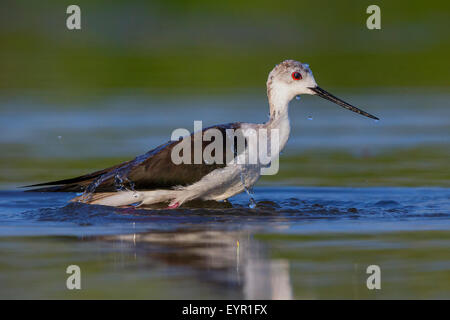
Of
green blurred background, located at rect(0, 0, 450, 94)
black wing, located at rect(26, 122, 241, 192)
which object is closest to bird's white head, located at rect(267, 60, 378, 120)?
black wing, located at rect(26, 122, 241, 192)

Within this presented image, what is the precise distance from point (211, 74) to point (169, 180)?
11.5 metres

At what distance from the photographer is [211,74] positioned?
66.1 feet

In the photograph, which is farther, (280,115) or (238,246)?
(280,115)

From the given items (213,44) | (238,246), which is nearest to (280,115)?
(238,246)

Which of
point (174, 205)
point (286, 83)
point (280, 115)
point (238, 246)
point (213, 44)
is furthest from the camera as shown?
point (213, 44)

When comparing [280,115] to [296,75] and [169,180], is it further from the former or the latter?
[169,180]

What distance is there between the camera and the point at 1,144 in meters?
13.1

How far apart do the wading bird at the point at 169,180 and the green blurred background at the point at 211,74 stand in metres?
1.54

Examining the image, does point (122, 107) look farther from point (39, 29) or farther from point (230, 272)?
point (230, 272)

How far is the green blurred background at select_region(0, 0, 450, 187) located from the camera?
38.9 ft

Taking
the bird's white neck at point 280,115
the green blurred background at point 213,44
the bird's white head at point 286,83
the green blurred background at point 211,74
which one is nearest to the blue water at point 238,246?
the bird's white neck at point 280,115

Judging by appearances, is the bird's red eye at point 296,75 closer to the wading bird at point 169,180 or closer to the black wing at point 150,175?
the wading bird at point 169,180

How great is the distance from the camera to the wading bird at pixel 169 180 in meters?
8.88
